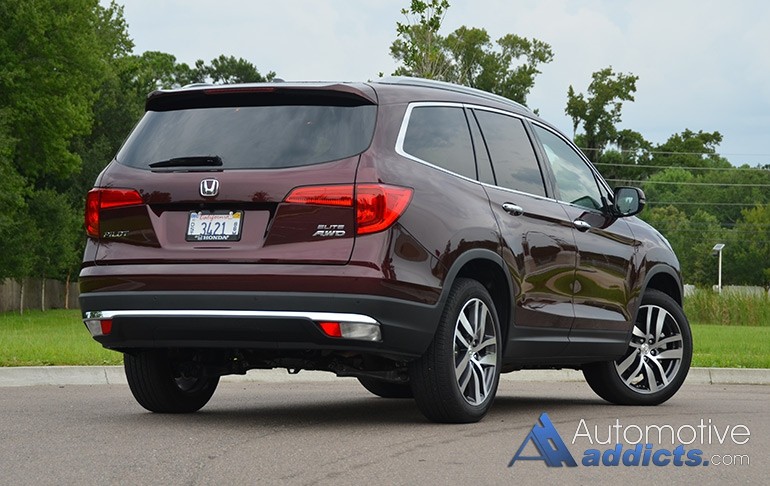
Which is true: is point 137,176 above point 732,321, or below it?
above

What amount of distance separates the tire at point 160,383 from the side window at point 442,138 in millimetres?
2090

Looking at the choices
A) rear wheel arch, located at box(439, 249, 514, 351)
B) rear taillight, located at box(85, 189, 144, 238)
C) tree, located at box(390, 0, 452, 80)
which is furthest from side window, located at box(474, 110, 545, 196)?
tree, located at box(390, 0, 452, 80)

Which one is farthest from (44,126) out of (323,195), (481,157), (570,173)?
(323,195)

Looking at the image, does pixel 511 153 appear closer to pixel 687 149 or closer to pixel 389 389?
pixel 389 389

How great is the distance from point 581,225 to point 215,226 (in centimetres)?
304

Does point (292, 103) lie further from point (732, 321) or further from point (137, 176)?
point (732, 321)

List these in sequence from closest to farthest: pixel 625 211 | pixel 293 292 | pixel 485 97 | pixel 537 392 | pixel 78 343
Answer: pixel 293 292, pixel 485 97, pixel 625 211, pixel 537 392, pixel 78 343

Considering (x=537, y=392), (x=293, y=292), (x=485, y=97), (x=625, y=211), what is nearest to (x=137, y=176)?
(x=293, y=292)

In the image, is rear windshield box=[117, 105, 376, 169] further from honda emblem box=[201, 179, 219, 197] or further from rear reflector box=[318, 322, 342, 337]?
rear reflector box=[318, 322, 342, 337]

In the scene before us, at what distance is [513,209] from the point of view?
877 centimetres

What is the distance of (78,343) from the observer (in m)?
19.2

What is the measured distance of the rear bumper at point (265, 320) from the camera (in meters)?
7.47

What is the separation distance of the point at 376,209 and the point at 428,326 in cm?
75

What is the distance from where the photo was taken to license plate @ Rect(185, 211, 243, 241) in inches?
303
